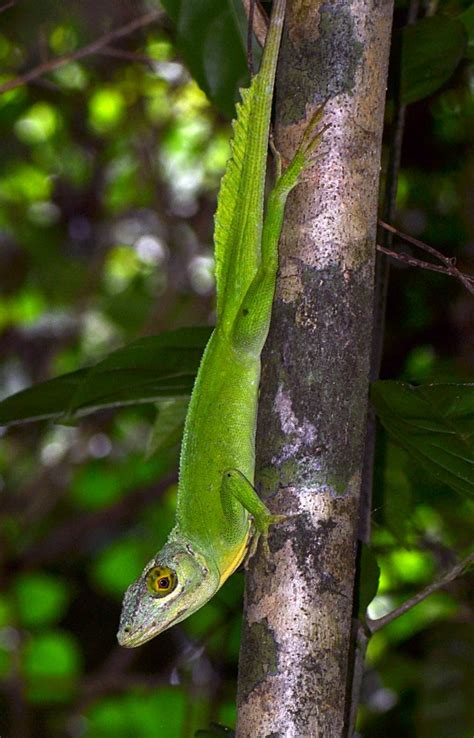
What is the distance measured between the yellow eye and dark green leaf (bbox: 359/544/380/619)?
1.52ft

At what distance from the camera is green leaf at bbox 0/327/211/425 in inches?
94.1

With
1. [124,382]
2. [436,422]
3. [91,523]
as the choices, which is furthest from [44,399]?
[91,523]

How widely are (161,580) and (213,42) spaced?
1539 mm

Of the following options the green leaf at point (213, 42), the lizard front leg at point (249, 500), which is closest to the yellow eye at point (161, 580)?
the lizard front leg at point (249, 500)

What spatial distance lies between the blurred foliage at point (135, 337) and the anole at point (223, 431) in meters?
0.48

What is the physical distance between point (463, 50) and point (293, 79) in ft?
3.82

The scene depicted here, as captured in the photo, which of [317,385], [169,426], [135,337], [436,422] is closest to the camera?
[317,385]

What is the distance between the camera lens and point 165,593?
7.32 ft

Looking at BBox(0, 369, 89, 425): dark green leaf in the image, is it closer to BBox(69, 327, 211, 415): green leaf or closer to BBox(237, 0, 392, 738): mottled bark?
BBox(69, 327, 211, 415): green leaf

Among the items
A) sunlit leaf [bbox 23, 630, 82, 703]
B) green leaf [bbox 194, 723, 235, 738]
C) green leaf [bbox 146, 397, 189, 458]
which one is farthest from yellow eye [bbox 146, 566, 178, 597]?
sunlit leaf [bbox 23, 630, 82, 703]

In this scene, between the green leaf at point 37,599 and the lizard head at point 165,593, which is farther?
the green leaf at point 37,599

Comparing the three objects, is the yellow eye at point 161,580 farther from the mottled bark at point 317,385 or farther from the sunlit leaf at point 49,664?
the sunlit leaf at point 49,664

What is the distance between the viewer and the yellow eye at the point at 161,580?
2.21 metres

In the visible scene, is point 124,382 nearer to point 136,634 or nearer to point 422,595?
point 136,634
